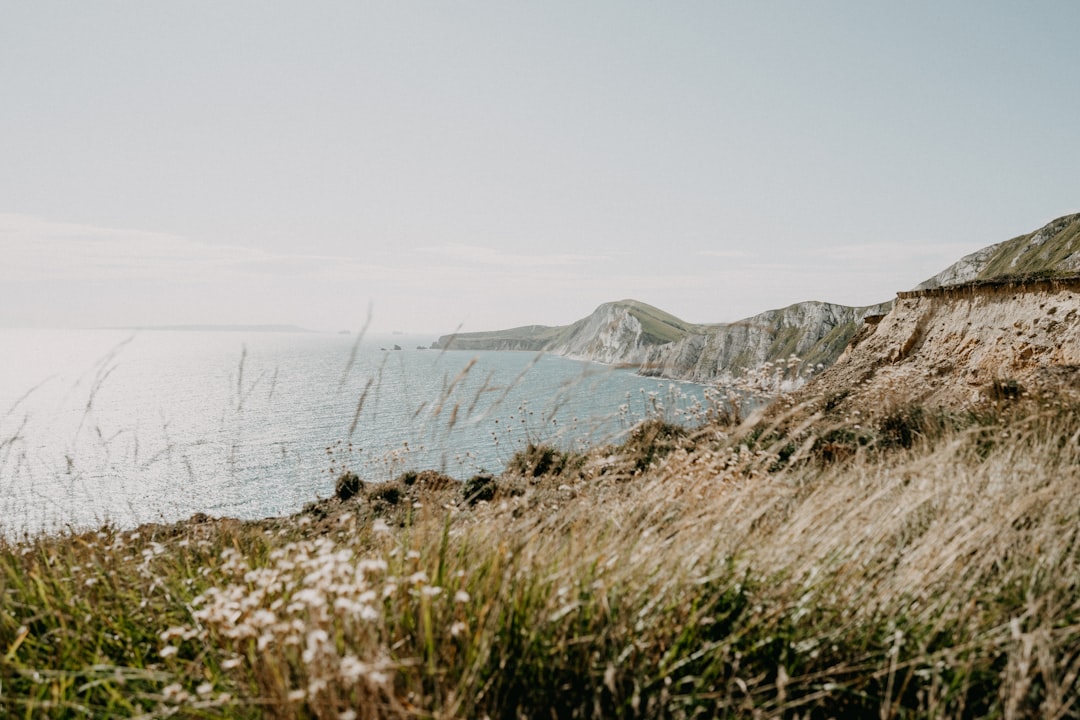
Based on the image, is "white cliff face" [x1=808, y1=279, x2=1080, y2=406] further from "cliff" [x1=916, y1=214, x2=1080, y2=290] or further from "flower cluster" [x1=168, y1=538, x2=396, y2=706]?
"cliff" [x1=916, y1=214, x2=1080, y2=290]

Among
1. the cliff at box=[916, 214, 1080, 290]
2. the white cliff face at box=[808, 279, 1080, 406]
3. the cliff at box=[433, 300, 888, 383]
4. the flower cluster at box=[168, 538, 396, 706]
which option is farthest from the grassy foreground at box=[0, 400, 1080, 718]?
the cliff at box=[916, 214, 1080, 290]

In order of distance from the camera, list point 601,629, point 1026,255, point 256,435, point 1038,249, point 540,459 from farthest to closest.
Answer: point 1026,255 → point 1038,249 → point 256,435 → point 540,459 → point 601,629

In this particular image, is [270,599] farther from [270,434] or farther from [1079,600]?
[270,434]

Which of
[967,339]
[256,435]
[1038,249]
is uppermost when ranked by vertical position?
[1038,249]

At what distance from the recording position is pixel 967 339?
65.9ft

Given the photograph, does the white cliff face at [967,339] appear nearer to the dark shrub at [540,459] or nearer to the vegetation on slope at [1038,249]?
the dark shrub at [540,459]

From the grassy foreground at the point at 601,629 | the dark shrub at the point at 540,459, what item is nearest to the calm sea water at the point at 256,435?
the dark shrub at the point at 540,459

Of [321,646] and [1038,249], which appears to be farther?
[1038,249]

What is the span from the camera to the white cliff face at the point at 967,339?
12.4 m

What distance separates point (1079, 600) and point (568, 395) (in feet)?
8.35

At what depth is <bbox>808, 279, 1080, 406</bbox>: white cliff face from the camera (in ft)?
40.6

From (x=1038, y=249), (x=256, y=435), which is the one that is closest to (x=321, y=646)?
(x=256, y=435)

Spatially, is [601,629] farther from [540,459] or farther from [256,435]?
[256,435]

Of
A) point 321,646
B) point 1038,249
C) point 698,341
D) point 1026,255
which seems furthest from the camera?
point 698,341
